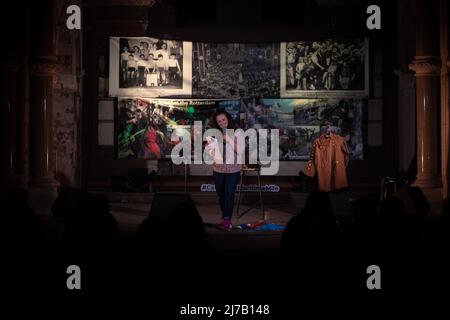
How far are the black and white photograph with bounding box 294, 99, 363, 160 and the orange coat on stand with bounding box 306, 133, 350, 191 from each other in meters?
2.79

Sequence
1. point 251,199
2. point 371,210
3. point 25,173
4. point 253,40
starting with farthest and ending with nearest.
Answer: point 253,40, point 251,199, point 25,173, point 371,210

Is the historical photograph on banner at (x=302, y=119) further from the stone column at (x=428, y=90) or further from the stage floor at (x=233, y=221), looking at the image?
the stone column at (x=428, y=90)

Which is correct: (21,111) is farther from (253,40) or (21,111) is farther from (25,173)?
(253,40)

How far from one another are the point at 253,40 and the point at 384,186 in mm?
5507

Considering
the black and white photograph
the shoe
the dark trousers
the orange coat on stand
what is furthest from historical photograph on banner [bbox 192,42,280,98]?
the shoe

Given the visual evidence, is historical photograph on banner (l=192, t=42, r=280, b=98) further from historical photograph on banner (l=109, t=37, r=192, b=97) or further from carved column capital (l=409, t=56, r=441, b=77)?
carved column capital (l=409, t=56, r=441, b=77)

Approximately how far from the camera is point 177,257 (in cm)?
440

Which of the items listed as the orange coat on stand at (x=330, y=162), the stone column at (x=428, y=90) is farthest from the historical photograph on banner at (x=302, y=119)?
the stone column at (x=428, y=90)

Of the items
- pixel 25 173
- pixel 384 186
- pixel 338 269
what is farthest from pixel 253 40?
pixel 338 269

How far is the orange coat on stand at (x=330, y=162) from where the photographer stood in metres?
12.7

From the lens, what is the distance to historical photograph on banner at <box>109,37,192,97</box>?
1534 cm

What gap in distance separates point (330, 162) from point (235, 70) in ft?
13.3

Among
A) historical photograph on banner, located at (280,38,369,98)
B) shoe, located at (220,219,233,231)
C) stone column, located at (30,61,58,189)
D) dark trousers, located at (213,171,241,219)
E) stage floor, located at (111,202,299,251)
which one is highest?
historical photograph on banner, located at (280,38,369,98)

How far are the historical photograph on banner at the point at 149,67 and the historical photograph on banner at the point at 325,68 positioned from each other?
7.67 feet
